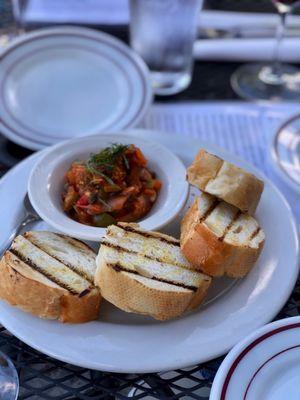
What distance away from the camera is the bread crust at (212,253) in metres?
1.22

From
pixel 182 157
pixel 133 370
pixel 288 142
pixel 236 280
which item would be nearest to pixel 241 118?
pixel 288 142

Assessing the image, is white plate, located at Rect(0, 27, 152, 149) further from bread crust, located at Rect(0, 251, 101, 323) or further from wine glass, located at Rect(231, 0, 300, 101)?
bread crust, located at Rect(0, 251, 101, 323)

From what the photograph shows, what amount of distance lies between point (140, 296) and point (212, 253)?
178 mm

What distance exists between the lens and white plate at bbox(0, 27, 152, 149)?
176 centimetres

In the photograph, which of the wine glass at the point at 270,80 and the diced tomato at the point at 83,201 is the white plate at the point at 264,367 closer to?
the diced tomato at the point at 83,201

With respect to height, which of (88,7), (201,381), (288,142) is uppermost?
(88,7)

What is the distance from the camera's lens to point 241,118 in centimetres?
194

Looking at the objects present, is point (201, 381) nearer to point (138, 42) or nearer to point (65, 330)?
point (65, 330)

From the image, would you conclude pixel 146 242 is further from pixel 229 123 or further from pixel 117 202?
pixel 229 123

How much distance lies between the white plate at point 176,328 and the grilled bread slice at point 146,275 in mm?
42

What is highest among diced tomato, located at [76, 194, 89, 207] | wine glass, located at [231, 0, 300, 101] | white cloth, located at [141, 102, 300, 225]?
diced tomato, located at [76, 194, 89, 207]

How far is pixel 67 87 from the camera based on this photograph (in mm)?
1911

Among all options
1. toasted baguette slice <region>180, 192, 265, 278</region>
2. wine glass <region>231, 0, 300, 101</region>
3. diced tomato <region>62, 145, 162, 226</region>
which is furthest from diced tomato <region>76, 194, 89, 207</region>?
wine glass <region>231, 0, 300, 101</region>

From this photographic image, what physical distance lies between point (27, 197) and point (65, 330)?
0.42 meters
